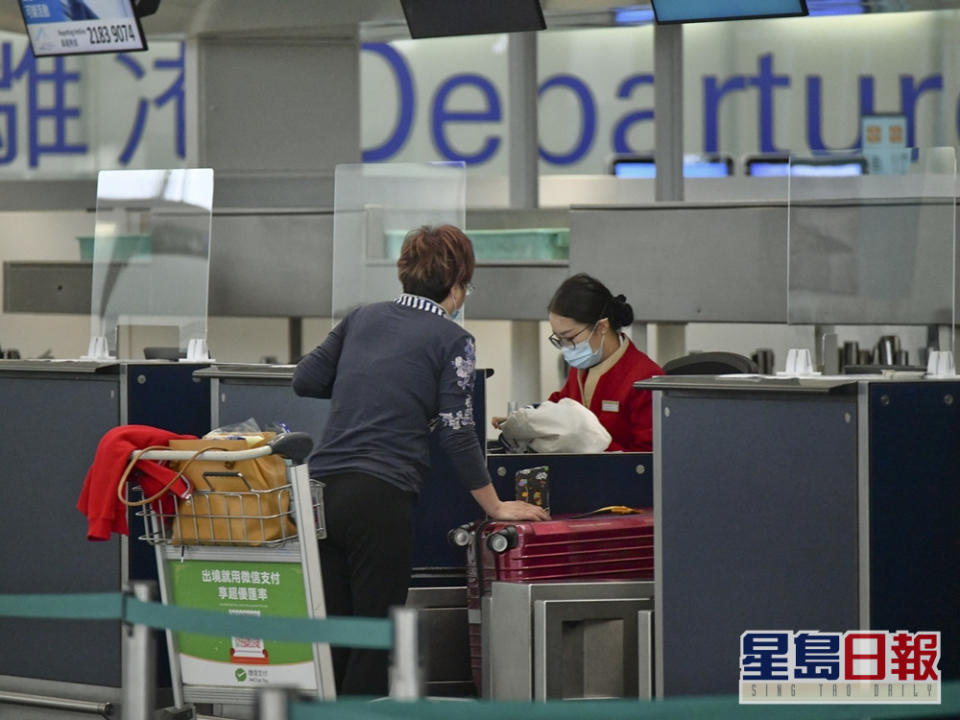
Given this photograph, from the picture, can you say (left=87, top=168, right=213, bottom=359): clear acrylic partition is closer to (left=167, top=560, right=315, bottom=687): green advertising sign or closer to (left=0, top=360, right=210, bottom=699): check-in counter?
(left=0, top=360, right=210, bottom=699): check-in counter

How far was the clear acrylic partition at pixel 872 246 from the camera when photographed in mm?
4094

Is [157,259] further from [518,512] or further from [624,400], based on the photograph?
[518,512]

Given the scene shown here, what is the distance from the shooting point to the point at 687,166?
33.3 ft

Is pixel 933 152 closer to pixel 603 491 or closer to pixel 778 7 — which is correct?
pixel 603 491

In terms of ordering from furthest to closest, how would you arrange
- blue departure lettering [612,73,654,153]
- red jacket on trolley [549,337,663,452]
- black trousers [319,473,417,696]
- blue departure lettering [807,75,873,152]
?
blue departure lettering [612,73,654,153] → blue departure lettering [807,75,873,152] → red jacket on trolley [549,337,663,452] → black trousers [319,473,417,696]

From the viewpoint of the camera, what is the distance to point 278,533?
3768mm

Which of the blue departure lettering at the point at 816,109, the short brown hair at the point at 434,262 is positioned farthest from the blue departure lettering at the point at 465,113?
the short brown hair at the point at 434,262

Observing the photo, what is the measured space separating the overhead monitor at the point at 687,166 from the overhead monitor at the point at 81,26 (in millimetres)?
3820

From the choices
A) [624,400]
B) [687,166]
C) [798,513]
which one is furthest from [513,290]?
[798,513]

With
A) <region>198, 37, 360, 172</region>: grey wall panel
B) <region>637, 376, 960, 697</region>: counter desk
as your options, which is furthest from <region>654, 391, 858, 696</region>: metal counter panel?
<region>198, 37, 360, 172</region>: grey wall panel

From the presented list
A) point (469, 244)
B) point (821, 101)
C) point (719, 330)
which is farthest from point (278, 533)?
point (821, 101)

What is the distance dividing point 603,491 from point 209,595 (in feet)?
4.09

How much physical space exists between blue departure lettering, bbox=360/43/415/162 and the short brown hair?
281 inches

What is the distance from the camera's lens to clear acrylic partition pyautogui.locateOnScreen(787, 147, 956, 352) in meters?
4.09
